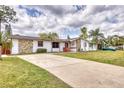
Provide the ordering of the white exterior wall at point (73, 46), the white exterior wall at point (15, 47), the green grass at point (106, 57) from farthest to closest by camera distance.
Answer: the white exterior wall at point (73, 46)
the white exterior wall at point (15, 47)
the green grass at point (106, 57)

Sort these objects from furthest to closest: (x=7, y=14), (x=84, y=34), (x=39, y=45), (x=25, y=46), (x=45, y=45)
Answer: (x=84, y=34) < (x=45, y=45) < (x=39, y=45) < (x=25, y=46) < (x=7, y=14)

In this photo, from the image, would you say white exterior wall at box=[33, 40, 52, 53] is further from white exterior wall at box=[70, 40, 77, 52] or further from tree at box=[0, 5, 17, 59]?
tree at box=[0, 5, 17, 59]

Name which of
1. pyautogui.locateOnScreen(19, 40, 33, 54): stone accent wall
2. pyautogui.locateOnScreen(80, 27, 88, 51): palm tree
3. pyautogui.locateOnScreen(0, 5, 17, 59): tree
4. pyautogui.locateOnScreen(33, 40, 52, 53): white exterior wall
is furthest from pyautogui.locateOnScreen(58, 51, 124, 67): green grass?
pyautogui.locateOnScreen(80, 27, 88, 51): palm tree

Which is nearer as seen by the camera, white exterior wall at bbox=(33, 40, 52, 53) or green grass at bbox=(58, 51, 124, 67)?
green grass at bbox=(58, 51, 124, 67)

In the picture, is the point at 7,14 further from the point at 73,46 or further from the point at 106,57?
the point at 73,46

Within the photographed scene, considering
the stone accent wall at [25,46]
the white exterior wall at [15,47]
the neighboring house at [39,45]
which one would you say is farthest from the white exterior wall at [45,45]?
the white exterior wall at [15,47]

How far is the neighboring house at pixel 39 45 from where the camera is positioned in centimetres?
1926

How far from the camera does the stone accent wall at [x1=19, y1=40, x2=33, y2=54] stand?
19672 millimetres

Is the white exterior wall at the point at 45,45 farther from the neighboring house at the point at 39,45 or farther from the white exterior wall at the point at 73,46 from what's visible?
the white exterior wall at the point at 73,46

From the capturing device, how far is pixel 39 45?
865 inches

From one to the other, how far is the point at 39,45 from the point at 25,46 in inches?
95.7

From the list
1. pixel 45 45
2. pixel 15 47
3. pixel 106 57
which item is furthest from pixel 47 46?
pixel 106 57

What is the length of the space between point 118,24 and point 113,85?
38.0 feet
